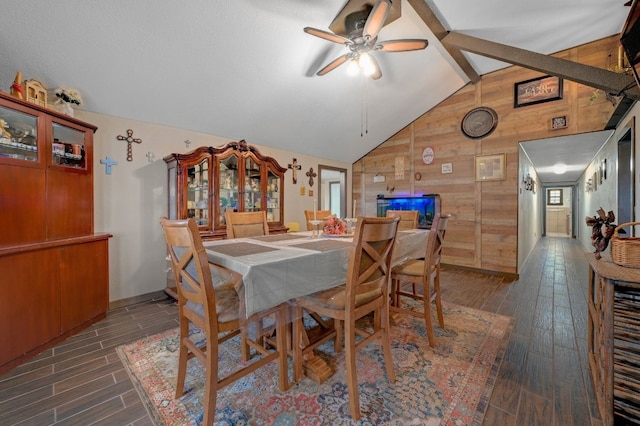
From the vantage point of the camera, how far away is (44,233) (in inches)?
83.1

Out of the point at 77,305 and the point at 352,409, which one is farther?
the point at 77,305

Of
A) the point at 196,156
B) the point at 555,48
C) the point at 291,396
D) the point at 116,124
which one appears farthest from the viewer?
the point at 555,48

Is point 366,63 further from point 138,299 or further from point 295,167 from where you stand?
point 138,299

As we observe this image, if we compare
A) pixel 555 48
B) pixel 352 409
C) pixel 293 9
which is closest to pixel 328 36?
pixel 293 9

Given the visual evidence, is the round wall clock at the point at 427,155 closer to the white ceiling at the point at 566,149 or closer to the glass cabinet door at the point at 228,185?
the white ceiling at the point at 566,149

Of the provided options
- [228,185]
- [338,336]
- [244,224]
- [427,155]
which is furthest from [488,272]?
[228,185]

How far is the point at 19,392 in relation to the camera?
1.58 metres

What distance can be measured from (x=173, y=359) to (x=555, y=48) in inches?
234

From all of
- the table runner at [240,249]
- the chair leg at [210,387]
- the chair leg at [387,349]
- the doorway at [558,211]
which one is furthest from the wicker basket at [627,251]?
the doorway at [558,211]

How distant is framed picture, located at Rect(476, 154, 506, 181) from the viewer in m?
4.16

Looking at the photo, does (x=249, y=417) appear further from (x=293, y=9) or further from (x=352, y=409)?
(x=293, y=9)

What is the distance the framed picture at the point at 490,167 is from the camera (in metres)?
4.16

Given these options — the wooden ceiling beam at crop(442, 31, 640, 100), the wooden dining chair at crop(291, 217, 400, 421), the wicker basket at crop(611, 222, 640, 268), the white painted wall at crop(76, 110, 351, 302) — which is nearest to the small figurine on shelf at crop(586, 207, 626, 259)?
the wicker basket at crop(611, 222, 640, 268)

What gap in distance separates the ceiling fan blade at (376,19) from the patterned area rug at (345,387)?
2.56 metres
